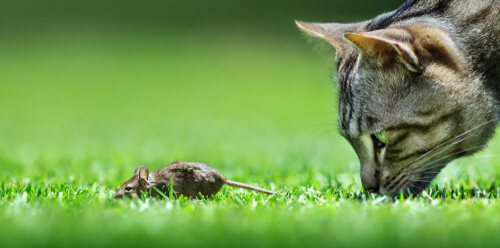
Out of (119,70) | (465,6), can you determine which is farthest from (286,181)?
(119,70)

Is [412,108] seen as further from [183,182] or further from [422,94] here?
[183,182]

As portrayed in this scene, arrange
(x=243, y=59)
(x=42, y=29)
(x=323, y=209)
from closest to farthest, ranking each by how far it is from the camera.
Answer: (x=323, y=209), (x=243, y=59), (x=42, y=29)

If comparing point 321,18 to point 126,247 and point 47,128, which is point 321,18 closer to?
point 47,128

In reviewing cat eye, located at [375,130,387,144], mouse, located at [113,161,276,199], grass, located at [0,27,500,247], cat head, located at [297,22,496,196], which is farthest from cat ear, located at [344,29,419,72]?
mouse, located at [113,161,276,199]

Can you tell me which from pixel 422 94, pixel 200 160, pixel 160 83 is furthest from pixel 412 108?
pixel 160 83

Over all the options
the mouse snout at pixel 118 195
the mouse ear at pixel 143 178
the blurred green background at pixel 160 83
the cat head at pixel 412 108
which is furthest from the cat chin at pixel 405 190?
the mouse snout at pixel 118 195

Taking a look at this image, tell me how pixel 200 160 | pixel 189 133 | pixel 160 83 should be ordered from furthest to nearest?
pixel 160 83, pixel 189 133, pixel 200 160
